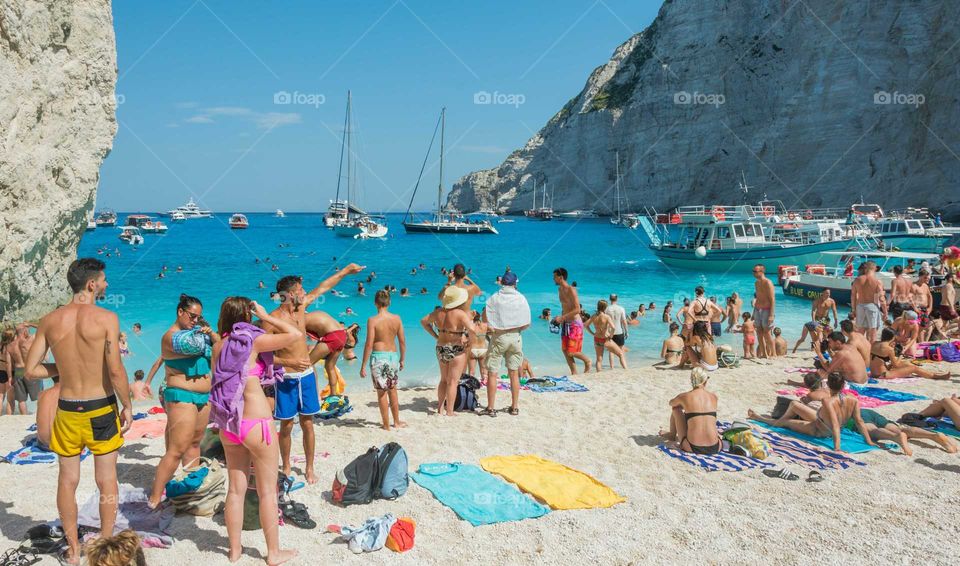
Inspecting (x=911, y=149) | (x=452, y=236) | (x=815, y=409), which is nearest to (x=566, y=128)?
(x=452, y=236)

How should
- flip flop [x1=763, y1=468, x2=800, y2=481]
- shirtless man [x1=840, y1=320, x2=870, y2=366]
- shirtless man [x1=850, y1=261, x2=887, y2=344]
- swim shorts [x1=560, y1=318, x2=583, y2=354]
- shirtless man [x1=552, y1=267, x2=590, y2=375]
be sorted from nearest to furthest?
flip flop [x1=763, y1=468, x2=800, y2=481]
shirtless man [x1=840, y1=320, x2=870, y2=366]
shirtless man [x1=552, y1=267, x2=590, y2=375]
swim shorts [x1=560, y1=318, x2=583, y2=354]
shirtless man [x1=850, y1=261, x2=887, y2=344]

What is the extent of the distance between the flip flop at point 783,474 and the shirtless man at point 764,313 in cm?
634

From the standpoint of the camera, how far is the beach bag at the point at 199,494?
492 cm

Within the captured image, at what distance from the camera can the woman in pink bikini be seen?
3904 millimetres

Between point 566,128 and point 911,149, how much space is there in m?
55.1

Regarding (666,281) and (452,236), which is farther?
(452,236)

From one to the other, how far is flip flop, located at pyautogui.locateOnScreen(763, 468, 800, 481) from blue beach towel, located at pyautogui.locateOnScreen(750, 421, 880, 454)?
1.13 meters

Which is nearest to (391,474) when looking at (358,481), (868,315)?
(358,481)

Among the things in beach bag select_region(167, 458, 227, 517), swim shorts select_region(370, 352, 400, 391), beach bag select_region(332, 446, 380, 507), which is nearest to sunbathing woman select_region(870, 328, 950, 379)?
swim shorts select_region(370, 352, 400, 391)

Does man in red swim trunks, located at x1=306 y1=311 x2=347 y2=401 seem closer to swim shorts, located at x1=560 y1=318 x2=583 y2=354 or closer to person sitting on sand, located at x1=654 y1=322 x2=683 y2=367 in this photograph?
swim shorts, located at x1=560 y1=318 x2=583 y2=354

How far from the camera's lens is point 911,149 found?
158ft

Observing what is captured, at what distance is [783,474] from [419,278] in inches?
1266

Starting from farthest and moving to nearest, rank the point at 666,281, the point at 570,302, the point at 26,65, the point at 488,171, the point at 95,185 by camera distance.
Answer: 1. the point at 488,171
2. the point at 666,281
3. the point at 95,185
4. the point at 26,65
5. the point at 570,302

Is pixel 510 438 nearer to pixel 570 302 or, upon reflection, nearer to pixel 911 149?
pixel 570 302
